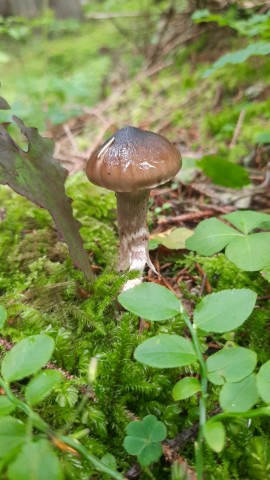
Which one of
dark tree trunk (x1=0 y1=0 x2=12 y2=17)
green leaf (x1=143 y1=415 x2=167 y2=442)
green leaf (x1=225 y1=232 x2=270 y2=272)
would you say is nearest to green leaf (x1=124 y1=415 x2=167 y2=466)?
green leaf (x1=143 y1=415 x2=167 y2=442)

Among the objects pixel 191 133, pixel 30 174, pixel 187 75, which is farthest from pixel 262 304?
pixel 187 75

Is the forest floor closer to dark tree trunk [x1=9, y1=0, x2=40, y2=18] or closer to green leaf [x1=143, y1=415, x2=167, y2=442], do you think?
green leaf [x1=143, y1=415, x2=167, y2=442]

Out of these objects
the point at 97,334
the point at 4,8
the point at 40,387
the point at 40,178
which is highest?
the point at 4,8

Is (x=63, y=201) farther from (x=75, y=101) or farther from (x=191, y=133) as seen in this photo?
(x=75, y=101)

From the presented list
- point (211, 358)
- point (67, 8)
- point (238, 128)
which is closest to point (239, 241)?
point (211, 358)

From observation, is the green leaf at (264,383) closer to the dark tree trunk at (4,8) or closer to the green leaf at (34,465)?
the green leaf at (34,465)

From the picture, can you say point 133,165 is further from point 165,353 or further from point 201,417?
point 201,417

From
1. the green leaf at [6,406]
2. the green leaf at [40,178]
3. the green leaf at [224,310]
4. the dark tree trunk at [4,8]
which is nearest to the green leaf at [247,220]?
the green leaf at [224,310]
